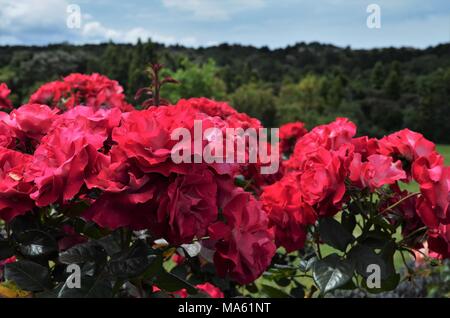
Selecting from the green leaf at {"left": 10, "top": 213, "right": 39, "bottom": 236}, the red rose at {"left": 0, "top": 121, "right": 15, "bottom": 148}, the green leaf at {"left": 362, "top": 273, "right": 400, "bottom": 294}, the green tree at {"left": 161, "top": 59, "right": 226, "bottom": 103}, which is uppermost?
the green tree at {"left": 161, "top": 59, "right": 226, "bottom": 103}

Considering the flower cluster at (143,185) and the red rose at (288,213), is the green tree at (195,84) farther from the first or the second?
the flower cluster at (143,185)

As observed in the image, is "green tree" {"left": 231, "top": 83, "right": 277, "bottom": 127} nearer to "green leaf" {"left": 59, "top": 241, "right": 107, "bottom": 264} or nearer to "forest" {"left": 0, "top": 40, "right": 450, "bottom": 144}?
"forest" {"left": 0, "top": 40, "right": 450, "bottom": 144}

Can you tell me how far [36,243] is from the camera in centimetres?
93

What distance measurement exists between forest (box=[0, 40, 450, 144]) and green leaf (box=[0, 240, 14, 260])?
11.8 m

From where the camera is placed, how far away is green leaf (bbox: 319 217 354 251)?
1.05 m

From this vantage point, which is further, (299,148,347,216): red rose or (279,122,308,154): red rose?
(279,122,308,154): red rose

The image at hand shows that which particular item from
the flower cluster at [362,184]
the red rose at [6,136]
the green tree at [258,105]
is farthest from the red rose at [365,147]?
the green tree at [258,105]

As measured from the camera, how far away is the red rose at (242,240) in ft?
2.81

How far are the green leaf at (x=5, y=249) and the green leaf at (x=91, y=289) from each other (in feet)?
0.50

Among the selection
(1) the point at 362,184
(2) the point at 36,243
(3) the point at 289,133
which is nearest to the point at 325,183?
(1) the point at 362,184

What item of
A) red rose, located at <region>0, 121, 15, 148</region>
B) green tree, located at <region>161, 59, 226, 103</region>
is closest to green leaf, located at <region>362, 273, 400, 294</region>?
red rose, located at <region>0, 121, 15, 148</region>

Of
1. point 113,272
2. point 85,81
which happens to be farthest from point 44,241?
point 85,81

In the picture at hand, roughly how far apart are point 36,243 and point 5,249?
0.21 feet
